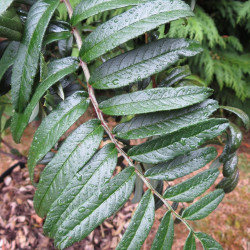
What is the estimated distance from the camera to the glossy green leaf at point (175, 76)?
66 centimetres

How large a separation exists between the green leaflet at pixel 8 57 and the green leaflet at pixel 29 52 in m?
0.06

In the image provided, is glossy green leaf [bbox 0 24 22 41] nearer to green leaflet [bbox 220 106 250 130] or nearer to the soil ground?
green leaflet [bbox 220 106 250 130]

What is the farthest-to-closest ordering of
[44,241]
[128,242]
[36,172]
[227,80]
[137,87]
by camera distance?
[227,80]
[36,172]
[44,241]
[137,87]
[128,242]

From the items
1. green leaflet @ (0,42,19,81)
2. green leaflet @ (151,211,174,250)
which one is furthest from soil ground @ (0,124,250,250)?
green leaflet @ (151,211,174,250)

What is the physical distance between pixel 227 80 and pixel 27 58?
2.00 m

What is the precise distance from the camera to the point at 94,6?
0.55m

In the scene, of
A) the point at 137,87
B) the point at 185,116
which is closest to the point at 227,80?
the point at 137,87

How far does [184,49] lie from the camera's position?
0.52m

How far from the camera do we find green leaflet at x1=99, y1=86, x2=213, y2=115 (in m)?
0.46

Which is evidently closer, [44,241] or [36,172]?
[44,241]

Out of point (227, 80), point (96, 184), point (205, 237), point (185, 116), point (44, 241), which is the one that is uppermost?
point (185, 116)

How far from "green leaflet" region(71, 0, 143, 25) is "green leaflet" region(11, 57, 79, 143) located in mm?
101

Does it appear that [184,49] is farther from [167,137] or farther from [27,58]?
[27,58]

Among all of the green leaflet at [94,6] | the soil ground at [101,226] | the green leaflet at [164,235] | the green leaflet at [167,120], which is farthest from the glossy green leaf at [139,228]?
the soil ground at [101,226]
